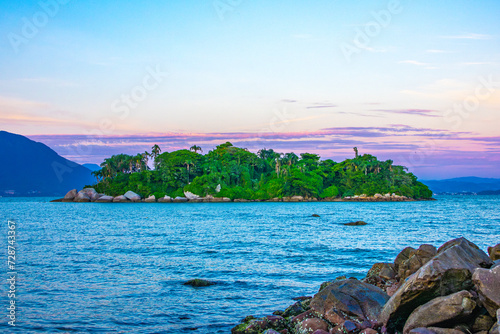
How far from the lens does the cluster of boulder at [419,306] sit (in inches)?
386

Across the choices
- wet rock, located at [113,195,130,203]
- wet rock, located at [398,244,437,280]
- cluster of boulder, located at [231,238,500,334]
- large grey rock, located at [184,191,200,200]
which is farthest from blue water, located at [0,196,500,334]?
wet rock, located at [113,195,130,203]

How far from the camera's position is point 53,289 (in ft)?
64.1

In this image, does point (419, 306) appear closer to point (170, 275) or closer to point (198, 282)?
point (198, 282)

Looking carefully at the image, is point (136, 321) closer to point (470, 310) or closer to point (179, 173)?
point (470, 310)

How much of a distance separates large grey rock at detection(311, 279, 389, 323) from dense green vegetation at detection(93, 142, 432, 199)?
15907 cm

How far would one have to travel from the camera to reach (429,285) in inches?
415

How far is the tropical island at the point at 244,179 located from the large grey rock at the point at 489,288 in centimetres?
16305

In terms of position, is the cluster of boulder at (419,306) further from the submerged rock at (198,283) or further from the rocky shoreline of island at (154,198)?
the rocky shoreline of island at (154,198)

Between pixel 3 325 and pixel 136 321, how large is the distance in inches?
180

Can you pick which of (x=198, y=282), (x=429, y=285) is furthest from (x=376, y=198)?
(x=429, y=285)

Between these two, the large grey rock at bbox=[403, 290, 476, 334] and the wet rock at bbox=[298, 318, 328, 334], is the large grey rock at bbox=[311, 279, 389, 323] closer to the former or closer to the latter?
the wet rock at bbox=[298, 318, 328, 334]

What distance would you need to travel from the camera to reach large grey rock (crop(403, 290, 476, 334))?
32.1 ft

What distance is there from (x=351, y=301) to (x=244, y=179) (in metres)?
172

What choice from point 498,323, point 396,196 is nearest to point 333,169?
point 396,196
